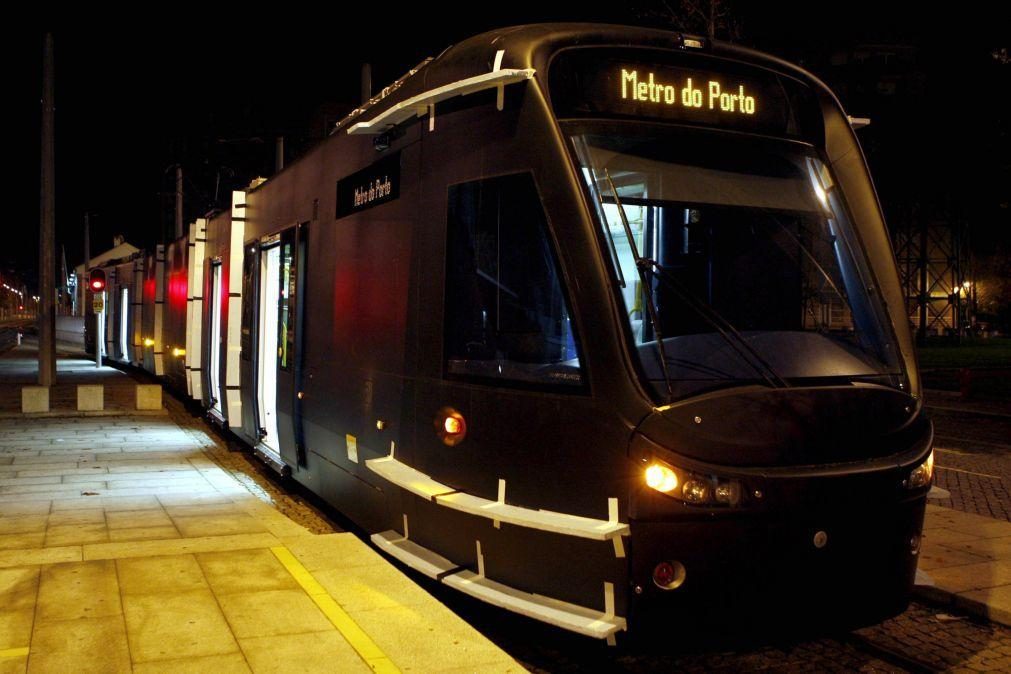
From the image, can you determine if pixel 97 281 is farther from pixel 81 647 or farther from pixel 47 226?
pixel 81 647

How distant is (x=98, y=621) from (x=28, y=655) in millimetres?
502

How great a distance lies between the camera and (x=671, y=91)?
5.22 metres

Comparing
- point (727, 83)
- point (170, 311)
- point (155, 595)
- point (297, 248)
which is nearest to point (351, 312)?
point (297, 248)

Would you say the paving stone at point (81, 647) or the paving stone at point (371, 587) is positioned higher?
the paving stone at point (371, 587)

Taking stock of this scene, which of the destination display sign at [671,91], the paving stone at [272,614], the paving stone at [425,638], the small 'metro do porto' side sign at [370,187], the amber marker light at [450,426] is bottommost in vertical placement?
the paving stone at [272,614]

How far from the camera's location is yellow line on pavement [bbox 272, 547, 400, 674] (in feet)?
14.6

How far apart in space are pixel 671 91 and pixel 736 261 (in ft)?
3.16

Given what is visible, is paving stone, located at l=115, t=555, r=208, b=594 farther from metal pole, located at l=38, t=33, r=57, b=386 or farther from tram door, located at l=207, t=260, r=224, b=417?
metal pole, located at l=38, t=33, r=57, b=386

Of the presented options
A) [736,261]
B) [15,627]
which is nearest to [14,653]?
[15,627]

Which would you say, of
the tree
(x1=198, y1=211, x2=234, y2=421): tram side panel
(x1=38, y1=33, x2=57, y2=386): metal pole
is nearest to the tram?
(x1=198, y1=211, x2=234, y2=421): tram side panel

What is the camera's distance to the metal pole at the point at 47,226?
18484mm

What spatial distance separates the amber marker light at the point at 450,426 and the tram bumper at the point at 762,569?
135cm

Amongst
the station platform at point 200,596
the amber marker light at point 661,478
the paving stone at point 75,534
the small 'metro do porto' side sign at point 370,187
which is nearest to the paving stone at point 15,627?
the station platform at point 200,596

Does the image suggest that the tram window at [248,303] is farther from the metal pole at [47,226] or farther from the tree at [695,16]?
the tree at [695,16]
